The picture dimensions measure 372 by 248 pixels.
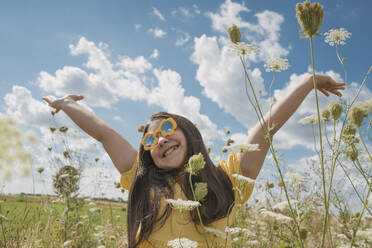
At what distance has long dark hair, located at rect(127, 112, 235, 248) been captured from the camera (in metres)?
2.16

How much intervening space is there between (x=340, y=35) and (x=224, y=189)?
1395 millimetres

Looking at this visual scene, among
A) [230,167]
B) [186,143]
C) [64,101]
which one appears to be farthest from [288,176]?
[64,101]

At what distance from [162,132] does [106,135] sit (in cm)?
64

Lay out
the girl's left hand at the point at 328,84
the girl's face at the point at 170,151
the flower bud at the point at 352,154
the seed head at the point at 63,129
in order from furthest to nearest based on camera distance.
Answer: the seed head at the point at 63,129 < the girl's face at the point at 170,151 < the girl's left hand at the point at 328,84 < the flower bud at the point at 352,154

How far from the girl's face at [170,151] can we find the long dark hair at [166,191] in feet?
0.20

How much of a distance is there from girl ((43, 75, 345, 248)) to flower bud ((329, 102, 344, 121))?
659 mm

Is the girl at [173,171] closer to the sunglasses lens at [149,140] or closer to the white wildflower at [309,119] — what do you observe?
the sunglasses lens at [149,140]

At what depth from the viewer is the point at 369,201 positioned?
0.98 meters

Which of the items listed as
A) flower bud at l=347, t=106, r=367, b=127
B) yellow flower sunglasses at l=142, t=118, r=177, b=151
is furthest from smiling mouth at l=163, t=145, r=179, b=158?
flower bud at l=347, t=106, r=367, b=127

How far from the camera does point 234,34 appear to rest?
140cm

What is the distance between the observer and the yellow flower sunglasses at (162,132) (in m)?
2.44

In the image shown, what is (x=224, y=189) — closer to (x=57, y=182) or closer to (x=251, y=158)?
(x=251, y=158)

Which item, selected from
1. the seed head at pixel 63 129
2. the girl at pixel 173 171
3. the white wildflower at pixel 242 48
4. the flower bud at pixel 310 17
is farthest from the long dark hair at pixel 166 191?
the seed head at pixel 63 129

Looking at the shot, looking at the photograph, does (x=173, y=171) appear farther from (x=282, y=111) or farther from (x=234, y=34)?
(x=234, y=34)
